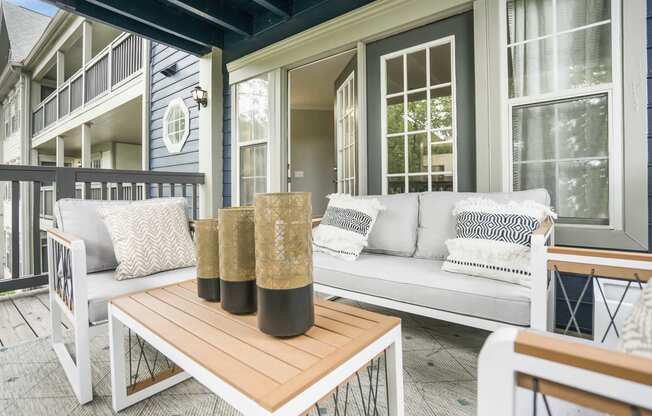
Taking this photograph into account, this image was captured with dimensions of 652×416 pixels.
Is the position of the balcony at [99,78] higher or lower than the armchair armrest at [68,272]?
higher

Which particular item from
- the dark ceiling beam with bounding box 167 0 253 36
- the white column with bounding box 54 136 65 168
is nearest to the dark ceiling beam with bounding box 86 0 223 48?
the dark ceiling beam with bounding box 167 0 253 36

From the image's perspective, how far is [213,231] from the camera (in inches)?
46.3

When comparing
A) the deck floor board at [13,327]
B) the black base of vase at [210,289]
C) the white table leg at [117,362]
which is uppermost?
the black base of vase at [210,289]

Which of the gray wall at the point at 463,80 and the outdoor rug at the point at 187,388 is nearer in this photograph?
the outdoor rug at the point at 187,388

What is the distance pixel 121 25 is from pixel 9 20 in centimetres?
740

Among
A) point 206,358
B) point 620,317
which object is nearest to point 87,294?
point 206,358

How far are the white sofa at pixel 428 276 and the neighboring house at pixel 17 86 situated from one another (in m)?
7.13

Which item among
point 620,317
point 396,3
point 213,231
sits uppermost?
point 396,3

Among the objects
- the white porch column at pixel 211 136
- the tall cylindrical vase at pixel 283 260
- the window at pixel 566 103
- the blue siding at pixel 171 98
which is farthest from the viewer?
the blue siding at pixel 171 98

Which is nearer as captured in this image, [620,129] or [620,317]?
[620,317]

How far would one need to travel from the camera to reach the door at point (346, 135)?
326cm

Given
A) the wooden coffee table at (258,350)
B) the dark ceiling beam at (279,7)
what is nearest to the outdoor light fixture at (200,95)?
the dark ceiling beam at (279,7)

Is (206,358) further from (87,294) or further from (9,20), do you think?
(9,20)

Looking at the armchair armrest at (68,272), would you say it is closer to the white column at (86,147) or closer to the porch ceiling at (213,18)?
the porch ceiling at (213,18)
